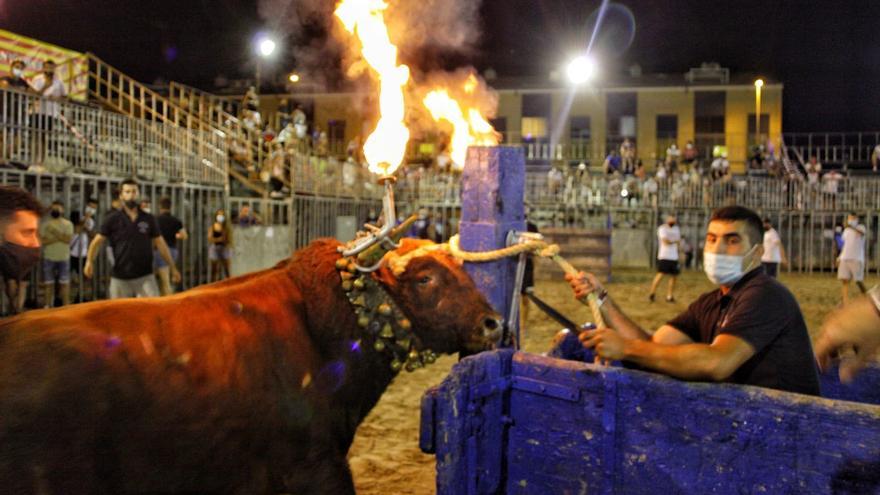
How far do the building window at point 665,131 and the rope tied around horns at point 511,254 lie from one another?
3260 centimetres

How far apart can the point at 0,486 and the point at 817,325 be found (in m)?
12.6

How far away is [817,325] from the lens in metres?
12.2

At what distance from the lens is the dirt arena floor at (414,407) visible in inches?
197

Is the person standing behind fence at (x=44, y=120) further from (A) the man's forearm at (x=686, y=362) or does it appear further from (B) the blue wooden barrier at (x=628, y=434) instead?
(A) the man's forearm at (x=686, y=362)

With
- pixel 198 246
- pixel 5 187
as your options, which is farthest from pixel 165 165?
pixel 5 187

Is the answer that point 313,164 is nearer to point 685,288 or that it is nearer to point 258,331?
point 685,288

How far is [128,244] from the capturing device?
834 cm

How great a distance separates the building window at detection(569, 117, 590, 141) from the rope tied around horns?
32730 mm

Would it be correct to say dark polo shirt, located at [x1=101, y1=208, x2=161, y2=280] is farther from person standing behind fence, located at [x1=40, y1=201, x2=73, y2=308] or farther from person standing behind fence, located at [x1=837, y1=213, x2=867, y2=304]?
person standing behind fence, located at [x1=837, y1=213, x2=867, y2=304]

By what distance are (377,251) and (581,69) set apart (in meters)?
35.3

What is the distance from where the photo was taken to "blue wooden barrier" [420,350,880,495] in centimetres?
257

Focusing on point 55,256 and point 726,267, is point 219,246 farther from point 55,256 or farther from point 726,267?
point 726,267

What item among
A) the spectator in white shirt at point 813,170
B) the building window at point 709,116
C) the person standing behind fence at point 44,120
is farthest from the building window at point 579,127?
the person standing behind fence at point 44,120

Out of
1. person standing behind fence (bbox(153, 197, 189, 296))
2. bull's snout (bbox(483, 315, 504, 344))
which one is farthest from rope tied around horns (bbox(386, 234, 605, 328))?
person standing behind fence (bbox(153, 197, 189, 296))
